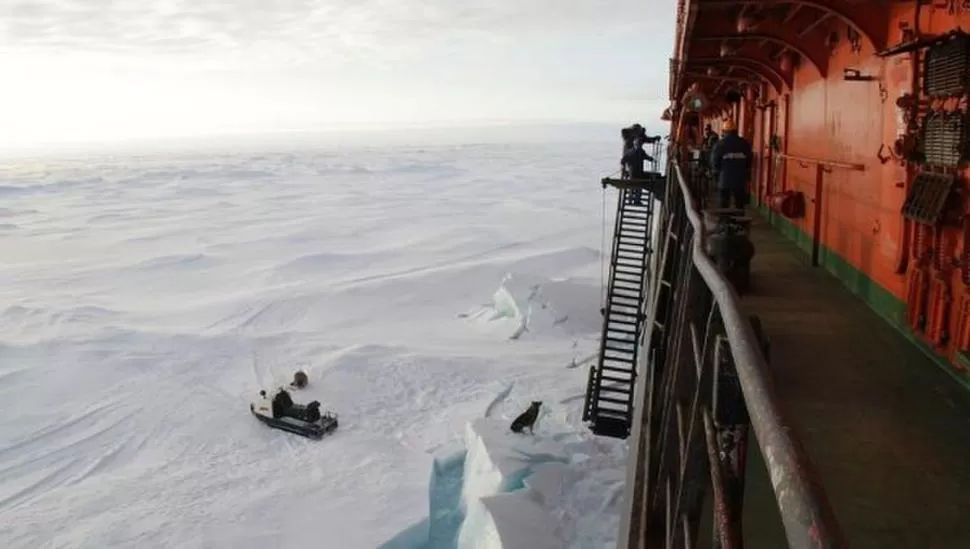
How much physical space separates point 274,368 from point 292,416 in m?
5.43

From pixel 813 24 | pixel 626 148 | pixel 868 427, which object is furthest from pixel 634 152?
pixel 868 427

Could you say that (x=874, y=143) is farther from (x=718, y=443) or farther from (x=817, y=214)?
(x=718, y=443)

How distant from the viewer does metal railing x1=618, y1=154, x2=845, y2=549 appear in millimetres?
901

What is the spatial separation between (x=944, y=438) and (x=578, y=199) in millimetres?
65710

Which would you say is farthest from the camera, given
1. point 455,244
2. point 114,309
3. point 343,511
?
point 455,244

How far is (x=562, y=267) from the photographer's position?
36.6m

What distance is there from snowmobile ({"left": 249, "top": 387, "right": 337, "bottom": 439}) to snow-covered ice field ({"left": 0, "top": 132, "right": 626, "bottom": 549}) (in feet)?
0.87

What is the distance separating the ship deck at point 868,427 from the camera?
2.81m

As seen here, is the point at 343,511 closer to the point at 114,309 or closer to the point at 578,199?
the point at 114,309

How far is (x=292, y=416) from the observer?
58.3 feet

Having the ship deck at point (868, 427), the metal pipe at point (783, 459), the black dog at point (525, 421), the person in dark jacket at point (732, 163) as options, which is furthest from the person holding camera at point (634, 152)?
the metal pipe at point (783, 459)

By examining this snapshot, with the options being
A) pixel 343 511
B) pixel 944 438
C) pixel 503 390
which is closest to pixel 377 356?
pixel 503 390

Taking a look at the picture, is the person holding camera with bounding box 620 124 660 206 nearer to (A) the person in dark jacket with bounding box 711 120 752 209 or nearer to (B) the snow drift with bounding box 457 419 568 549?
(A) the person in dark jacket with bounding box 711 120 752 209

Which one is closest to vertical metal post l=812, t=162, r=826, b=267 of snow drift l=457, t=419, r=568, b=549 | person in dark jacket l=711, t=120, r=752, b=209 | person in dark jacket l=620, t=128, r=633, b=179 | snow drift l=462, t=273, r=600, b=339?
person in dark jacket l=711, t=120, r=752, b=209
